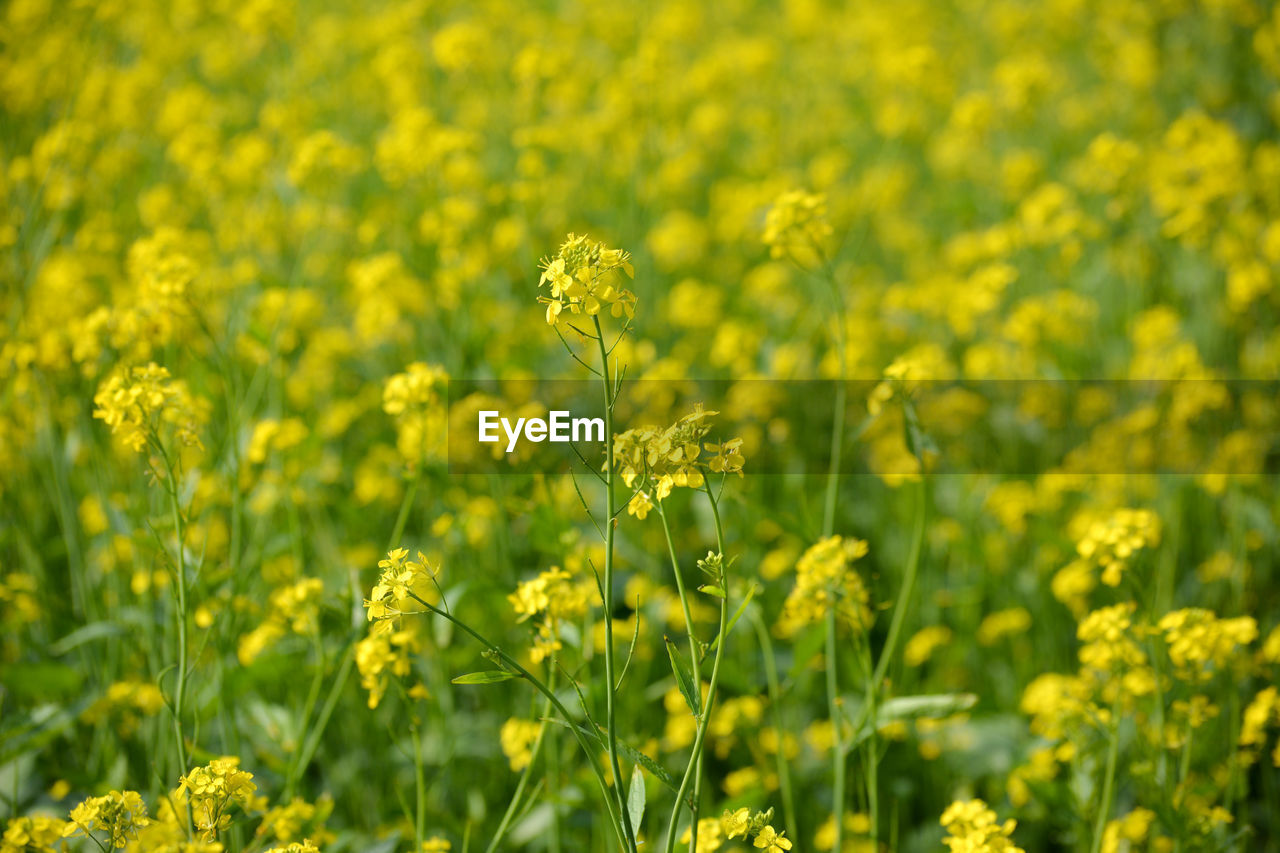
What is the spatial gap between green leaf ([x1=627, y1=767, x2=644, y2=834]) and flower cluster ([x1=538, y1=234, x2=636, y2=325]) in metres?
0.78

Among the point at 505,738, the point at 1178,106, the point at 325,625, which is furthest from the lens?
the point at 1178,106

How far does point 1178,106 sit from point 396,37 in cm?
529

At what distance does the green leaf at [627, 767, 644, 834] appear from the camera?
1.58 m

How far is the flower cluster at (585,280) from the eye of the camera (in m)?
1.55

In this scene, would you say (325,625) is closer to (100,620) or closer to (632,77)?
(100,620)

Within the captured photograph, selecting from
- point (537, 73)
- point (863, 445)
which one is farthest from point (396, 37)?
point (863, 445)

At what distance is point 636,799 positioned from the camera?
1604 millimetres

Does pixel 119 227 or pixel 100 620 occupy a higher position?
pixel 119 227

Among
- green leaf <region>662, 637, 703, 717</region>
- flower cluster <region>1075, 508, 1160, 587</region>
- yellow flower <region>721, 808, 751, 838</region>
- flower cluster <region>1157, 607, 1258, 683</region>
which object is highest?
flower cluster <region>1075, 508, 1160, 587</region>

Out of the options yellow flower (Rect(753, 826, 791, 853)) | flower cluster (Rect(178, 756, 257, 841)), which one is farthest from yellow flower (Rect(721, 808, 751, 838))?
flower cluster (Rect(178, 756, 257, 841))

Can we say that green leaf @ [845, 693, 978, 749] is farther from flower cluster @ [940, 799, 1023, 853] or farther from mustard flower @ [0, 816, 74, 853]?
mustard flower @ [0, 816, 74, 853]

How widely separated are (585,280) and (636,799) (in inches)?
34.4

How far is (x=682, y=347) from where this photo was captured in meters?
4.25

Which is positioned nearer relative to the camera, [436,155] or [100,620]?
[100,620]
